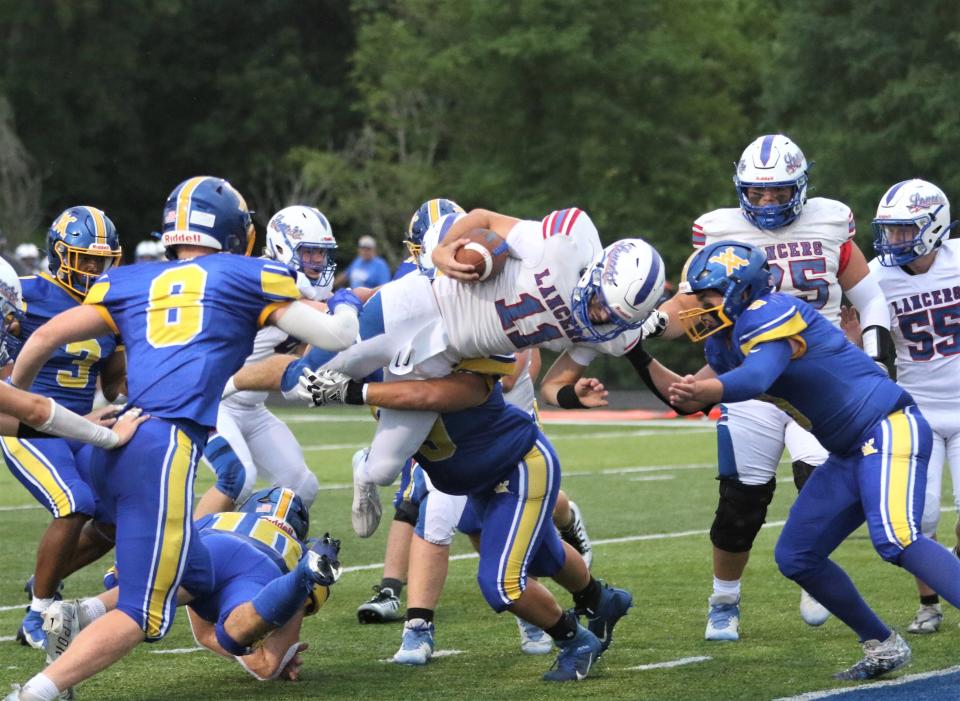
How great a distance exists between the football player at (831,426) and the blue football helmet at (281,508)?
1.47 metres

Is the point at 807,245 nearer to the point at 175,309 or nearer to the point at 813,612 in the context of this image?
the point at 813,612

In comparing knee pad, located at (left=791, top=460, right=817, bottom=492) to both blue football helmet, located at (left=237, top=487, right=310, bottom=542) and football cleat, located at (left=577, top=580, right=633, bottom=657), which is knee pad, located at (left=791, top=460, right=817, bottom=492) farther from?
blue football helmet, located at (left=237, top=487, right=310, bottom=542)

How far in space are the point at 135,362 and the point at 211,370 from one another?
243mm

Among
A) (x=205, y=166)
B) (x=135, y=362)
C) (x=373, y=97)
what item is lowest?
(x=205, y=166)

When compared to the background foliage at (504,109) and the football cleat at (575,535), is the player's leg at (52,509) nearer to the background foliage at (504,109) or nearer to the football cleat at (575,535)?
the football cleat at (575,535)

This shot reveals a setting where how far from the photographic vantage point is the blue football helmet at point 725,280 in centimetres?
563

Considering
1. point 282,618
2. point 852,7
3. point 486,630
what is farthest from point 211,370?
point 852,7

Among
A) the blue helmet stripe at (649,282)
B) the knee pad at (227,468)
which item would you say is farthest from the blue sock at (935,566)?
the knee pad at (227,468)

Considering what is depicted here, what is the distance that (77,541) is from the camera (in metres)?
6.74

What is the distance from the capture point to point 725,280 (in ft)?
18.5

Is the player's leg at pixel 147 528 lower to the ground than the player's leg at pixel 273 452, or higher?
higher

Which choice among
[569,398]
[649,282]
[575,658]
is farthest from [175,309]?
[575,658]

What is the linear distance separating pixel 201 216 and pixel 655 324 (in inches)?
65.0

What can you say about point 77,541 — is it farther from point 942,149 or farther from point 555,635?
point 942,149
